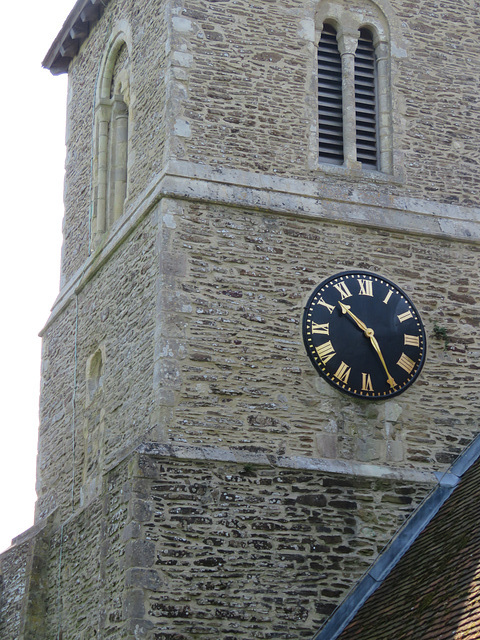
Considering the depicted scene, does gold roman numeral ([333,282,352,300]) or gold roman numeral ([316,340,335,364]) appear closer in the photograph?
gold roman numeral ([316,340,335,364])

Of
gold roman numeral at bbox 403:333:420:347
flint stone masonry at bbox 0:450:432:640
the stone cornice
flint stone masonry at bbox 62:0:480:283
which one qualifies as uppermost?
flint stone masonry at bbox 62:0:480:283

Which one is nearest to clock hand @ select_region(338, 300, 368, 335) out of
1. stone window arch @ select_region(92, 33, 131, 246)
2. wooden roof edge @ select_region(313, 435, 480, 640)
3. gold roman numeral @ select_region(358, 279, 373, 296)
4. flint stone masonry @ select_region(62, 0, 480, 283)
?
gold roman numeral @ select_region(358, 279, 373, 296)

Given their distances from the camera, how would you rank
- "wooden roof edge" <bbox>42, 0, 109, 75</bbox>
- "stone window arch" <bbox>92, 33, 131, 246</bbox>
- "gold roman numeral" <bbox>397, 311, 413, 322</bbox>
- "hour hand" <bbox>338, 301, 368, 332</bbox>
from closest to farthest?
1. "hour hand" <bbox>338, 301, 368, 332</bbox>
2. "gold roman numeral" <bbox>397, 311, 413, 322</bbox>
3. "stone window arch" <bbox>92, 33, 131, 246</bbox>
4. "wooden roof edge" <bbox>42, 0, 109, 75</bbox>

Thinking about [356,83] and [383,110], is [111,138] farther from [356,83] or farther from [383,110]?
[383,110]

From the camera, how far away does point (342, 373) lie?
647 inches

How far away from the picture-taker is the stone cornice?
662 inches

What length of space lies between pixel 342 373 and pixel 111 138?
5289 mm

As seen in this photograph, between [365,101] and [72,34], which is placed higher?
[72,34]

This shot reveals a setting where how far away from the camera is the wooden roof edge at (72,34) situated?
811 inches

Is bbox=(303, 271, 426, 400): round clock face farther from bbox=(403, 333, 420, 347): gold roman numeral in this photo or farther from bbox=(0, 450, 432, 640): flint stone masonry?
bbox=(0, 450, 432, 640): flint stone masonry

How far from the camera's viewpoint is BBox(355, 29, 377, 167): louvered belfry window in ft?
59.6

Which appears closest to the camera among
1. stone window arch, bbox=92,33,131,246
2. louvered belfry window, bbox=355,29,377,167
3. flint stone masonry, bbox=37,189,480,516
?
flint stone masonry, bbox=37,189,480,516

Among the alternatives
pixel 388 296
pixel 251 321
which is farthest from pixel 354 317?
pixel 251 321

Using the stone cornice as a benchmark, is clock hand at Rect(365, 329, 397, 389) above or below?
below
